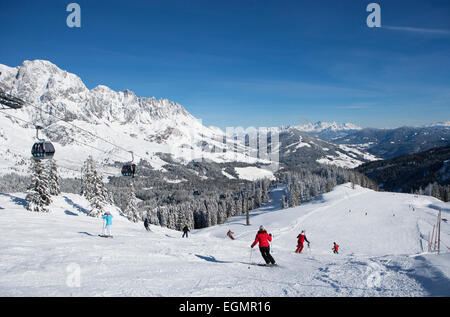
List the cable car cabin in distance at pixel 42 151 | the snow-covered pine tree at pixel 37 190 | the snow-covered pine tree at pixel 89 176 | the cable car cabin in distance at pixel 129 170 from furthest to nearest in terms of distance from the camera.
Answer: the snow-covered pine tree at pixel 89 176
the snow-covered pine tree at pixel 37 190
the cable car cabin in distance at pixel 129 170
the cable car cabin in distance at pixel 42 151

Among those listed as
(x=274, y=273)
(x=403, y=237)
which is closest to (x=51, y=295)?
(x=274, y=273)

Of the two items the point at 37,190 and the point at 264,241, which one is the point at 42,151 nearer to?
the point at 264,241

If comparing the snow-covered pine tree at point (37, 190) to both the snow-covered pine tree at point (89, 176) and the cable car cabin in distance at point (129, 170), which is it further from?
the cable car cabin in distance at point (129, 170)

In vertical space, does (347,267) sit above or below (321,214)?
above

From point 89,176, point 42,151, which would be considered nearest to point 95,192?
point 89,176

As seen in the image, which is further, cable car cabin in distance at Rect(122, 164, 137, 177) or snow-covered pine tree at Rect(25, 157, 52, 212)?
snow-covered pine tree at Rect(25, 157, 52, 212)

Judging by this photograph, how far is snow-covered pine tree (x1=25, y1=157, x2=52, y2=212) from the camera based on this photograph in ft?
120

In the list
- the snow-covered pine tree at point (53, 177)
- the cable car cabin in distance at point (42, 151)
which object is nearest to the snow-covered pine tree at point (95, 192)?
the snow-covered pine tree at point (53, 177)

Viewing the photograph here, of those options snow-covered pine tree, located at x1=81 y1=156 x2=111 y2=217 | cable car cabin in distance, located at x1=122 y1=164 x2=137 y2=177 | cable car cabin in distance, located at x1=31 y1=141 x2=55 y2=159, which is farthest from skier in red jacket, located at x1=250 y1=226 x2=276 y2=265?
snow-covered pine tree, located at x1=81 y1=156 x2=111 y2=217

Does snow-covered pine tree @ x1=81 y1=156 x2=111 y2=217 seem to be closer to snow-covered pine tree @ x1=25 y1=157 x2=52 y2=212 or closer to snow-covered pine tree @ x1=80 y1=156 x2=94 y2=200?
snow-covered pine tree @ x1=80 y1=156 x2=94 y2=200

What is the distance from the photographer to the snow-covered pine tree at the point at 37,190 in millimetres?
36719

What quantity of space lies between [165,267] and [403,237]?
4854cm
